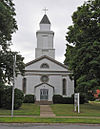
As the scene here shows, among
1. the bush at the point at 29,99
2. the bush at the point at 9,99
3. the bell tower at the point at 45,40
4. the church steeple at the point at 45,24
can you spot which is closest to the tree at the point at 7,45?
the bush at the point at 9,99

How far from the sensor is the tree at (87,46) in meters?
23.7

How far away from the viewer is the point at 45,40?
4753cm

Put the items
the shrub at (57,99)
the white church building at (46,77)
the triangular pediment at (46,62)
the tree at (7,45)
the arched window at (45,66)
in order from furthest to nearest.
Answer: the arched window at (45,66)
the triangular pediment at (46,62)
the white church building at (46,77)
the shrub at (57,99)
the tree at (7,45)

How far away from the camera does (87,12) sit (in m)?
26.0

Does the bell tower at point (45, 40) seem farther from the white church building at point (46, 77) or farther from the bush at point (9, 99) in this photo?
the bush at point (9, 99)

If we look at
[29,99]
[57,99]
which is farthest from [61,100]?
[29,99]

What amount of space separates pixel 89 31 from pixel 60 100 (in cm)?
1834

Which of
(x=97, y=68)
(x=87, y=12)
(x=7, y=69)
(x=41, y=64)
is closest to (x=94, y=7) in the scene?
(x=87, y=12)

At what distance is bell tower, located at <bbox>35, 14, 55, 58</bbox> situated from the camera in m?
46.4

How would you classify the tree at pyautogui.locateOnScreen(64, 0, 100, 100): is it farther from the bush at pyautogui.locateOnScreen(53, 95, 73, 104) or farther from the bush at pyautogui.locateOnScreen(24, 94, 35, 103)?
the bush at pyautogui.locateOnScreen(24, 94, 35, 103)

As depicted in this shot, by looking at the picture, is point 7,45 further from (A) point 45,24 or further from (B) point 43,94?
(A) point 45,24

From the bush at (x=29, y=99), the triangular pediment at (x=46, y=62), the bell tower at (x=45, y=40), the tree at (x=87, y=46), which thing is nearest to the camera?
the tree at (x=87, y=46)

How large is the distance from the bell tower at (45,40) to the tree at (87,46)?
18.4m

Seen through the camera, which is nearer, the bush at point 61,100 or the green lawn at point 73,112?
the green lawn at point 73,112
